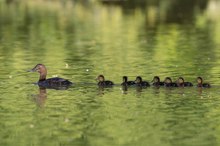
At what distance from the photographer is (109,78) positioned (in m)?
28.3

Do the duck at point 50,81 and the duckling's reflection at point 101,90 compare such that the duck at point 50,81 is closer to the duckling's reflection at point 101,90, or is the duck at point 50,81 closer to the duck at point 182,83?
the duckling's reflection at point 101,90

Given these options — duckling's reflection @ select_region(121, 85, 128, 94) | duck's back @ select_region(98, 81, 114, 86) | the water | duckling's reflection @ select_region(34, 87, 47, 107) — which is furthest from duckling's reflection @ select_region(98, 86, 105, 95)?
duckling's reflection @ select_region(34, 87, 47, 107)

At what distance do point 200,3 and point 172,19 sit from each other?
18462 mm

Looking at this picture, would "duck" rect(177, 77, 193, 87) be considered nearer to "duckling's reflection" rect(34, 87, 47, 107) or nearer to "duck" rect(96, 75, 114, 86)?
"duck" rect(96, 75, 114, 86)

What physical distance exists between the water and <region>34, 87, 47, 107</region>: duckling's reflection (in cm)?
3

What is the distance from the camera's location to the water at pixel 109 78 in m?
19.2

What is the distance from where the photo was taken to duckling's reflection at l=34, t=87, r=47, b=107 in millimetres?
23231

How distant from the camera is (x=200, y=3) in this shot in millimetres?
81125

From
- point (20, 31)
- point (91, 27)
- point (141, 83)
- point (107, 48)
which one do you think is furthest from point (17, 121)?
point (91, 27)

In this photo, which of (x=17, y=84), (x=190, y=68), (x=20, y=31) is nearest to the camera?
(x=17, y=84)

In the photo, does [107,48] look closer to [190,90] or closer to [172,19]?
[190,90]

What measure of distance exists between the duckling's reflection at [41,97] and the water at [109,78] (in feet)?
0.09

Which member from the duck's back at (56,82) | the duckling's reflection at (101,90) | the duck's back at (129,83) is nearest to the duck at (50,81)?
the duck's back at (56,82)

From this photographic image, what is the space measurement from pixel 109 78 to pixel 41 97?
171 inches
